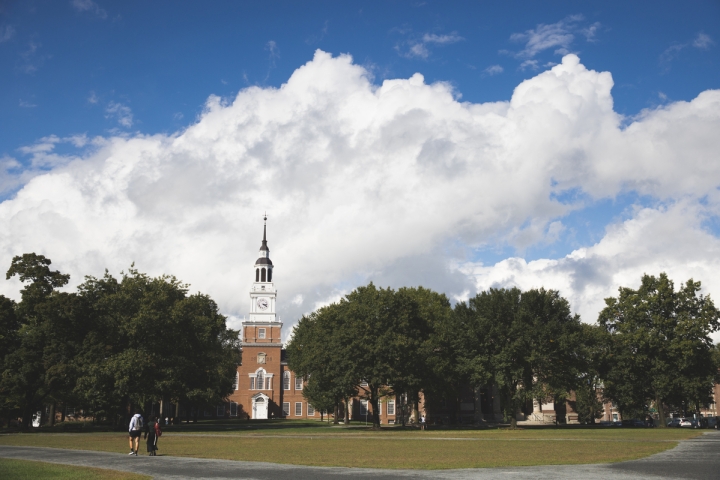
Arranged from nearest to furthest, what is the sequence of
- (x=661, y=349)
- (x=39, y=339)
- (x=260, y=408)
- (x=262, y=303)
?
(x=39, y=339) → (x=661, y=349) → (x=260, y=408) → (x=262, y=303)

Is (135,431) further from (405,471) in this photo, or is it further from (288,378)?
(288,378)

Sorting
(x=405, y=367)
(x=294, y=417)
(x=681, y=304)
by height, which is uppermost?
(x=681, y=304)

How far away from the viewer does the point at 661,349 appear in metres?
59.2

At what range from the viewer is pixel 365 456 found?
25.3 m

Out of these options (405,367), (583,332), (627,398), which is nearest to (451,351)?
(405,367)

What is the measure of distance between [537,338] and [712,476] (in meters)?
42.2

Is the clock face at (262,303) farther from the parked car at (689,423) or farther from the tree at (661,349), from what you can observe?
the parked car at (689,423)

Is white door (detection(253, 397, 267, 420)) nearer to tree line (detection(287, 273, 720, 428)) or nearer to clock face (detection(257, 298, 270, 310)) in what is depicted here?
clock face (detection(257, 298, 270, 310))

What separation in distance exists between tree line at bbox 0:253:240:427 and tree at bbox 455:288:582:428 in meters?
26.3

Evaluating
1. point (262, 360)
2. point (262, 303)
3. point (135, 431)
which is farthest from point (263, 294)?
point (135, 431)

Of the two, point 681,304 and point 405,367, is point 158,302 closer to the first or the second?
point 405,367

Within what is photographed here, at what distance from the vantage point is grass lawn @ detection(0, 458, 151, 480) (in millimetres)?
18017

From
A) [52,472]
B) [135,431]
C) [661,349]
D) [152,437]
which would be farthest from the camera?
[661,349]

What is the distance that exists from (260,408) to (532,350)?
2558 inches
